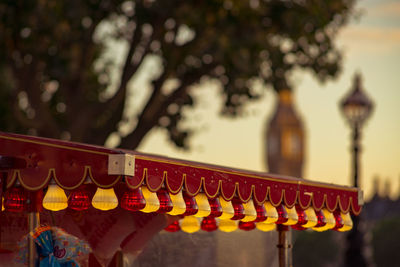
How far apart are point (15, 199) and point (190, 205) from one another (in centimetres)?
198

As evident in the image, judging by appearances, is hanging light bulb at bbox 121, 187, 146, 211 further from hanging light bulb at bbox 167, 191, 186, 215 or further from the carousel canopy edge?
hanging light bulb at bbox 167, 191, 186, 215

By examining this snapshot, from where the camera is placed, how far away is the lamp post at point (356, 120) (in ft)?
74.2

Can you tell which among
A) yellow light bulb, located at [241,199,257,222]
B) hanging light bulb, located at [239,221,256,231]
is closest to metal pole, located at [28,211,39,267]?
yellow light bulb, located at [241,199,257,222]

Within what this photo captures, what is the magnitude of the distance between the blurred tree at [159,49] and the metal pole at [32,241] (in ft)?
42.5

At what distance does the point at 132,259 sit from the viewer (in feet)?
44.3

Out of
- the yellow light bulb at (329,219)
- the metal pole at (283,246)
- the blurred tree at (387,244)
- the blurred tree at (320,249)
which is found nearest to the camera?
the yellow light bulb at (329,219)

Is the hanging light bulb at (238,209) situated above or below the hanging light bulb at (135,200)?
above

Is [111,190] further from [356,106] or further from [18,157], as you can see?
[356,106]

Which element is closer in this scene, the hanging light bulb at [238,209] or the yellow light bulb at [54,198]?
the yellow light bulb at [54,198]

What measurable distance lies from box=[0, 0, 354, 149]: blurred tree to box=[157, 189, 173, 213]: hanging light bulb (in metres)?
13.3

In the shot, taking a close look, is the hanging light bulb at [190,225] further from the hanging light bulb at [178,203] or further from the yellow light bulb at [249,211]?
the hanging light bulb at [178,203]

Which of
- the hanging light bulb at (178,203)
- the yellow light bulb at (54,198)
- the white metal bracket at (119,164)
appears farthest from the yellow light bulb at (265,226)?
the white metal bracket at (119,164)

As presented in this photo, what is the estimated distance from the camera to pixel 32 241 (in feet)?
34.3

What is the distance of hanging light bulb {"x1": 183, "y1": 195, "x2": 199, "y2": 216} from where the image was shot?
35.8 feet
